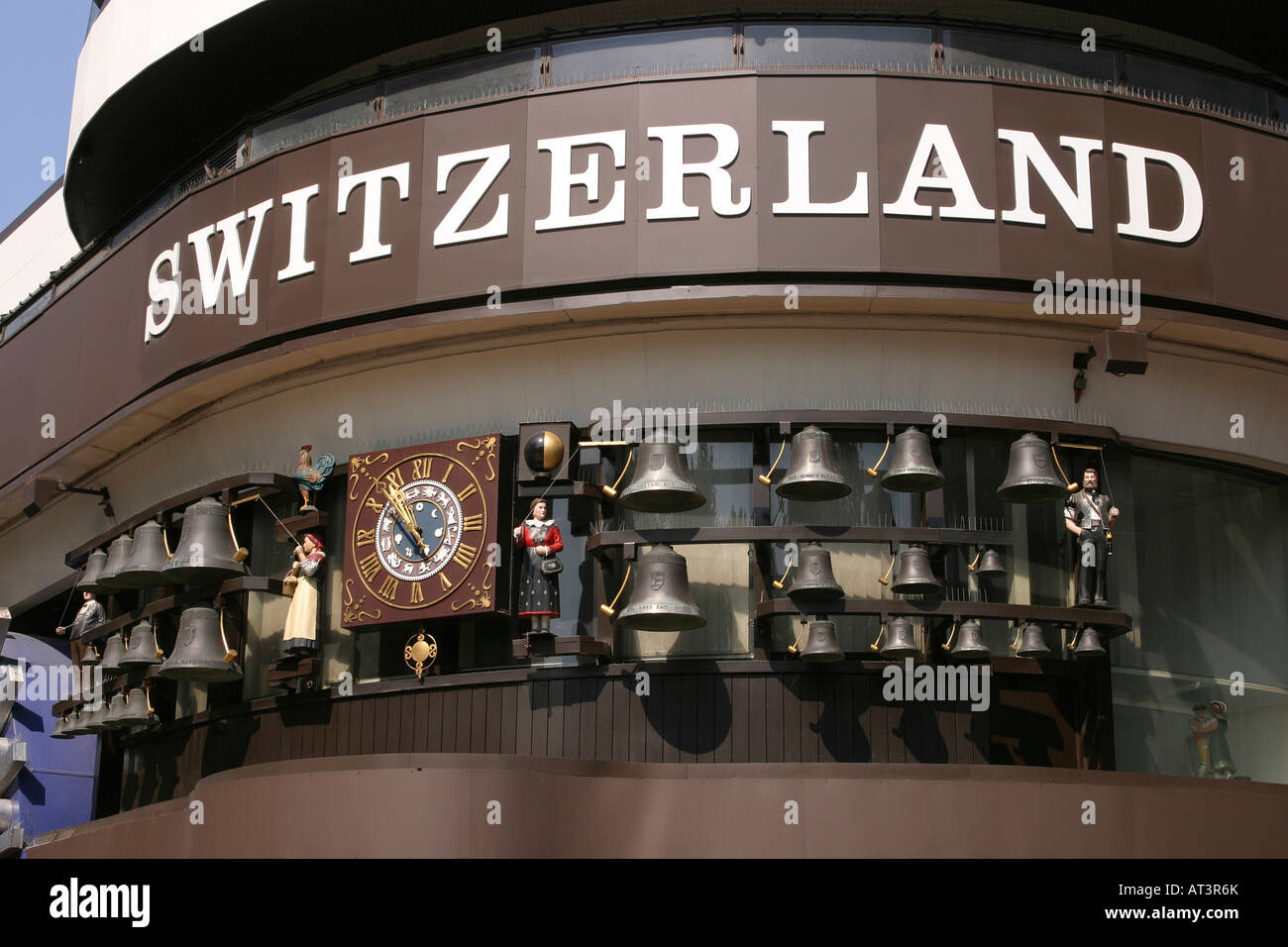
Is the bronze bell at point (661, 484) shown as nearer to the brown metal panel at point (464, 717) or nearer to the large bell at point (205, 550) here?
the brown metal panel at point (464, 717)

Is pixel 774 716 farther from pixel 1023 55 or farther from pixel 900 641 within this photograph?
pixel 1023 55

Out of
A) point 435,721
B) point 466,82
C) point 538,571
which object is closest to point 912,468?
point 538,571

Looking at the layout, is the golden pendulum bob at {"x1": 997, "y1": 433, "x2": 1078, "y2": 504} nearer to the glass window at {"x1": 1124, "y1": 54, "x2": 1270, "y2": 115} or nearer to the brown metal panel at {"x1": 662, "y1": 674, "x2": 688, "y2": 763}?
the brown metal panel at {"x1": 662, "y1": 674, "x2": 688, "y2": 763}

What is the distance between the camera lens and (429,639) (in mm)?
18953

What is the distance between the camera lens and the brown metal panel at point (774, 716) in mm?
17516

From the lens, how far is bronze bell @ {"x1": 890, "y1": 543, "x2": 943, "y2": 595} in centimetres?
1722

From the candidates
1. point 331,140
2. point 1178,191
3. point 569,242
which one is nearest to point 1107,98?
point 1178,191

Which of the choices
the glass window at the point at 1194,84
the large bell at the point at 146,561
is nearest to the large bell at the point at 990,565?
the glass window at the point at 1194,84

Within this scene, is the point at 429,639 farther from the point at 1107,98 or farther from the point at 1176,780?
the point at 1107,98

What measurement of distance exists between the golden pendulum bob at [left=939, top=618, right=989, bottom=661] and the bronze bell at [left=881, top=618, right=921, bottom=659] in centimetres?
40

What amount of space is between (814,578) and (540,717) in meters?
3.34

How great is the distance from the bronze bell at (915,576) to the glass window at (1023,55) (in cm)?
597

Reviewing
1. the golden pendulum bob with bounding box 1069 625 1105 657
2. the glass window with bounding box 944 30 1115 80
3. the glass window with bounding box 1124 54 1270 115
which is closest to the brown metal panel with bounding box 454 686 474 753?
the golden pendulum bob with bounding box 1069 625 1105 657
